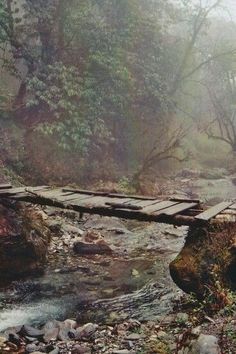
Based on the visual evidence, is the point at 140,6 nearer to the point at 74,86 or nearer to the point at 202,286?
the point at 74,86

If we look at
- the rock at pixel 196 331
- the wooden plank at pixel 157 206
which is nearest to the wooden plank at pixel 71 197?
the wooden plank at pixel 157 206

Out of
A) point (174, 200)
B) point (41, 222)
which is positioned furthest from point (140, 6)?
point (174, 200)

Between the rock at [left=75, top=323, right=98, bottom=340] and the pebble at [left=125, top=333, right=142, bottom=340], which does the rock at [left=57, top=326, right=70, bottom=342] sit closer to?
the rock at [left=75, top=323, right=98, bottom=340]

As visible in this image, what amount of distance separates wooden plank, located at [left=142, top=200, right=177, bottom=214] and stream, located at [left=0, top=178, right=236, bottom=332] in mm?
1353

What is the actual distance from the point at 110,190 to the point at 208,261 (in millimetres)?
8315

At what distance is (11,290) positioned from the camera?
6.87m

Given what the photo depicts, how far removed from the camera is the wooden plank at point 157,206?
20.2ft

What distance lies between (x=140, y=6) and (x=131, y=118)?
4.62 metres

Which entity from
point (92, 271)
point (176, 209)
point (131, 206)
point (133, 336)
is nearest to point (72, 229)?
point (92, 271)

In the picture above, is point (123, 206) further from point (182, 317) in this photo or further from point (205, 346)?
point (205, 346)

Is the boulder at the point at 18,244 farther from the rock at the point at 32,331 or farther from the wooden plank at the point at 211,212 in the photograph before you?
the wooden plank at the point at 211,212

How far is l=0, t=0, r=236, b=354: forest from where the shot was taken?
532 cm

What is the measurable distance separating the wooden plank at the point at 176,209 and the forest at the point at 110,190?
0.05 m

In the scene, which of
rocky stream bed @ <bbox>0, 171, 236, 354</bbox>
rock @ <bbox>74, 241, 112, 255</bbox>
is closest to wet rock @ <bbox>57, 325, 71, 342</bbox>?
rocky stream bed @ <bbox>0, 171, 236, 354</bbox>
